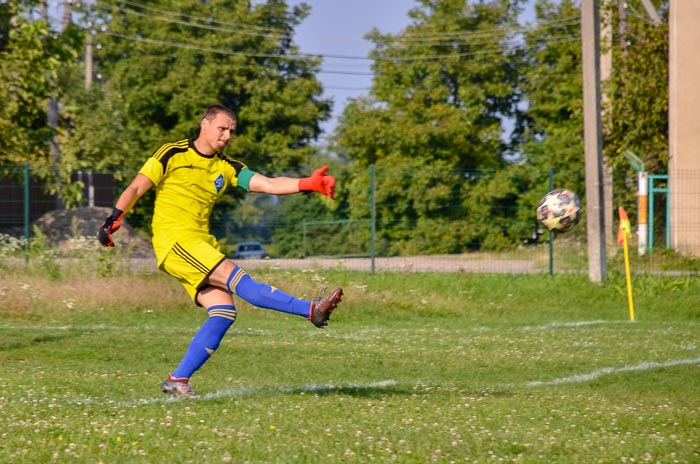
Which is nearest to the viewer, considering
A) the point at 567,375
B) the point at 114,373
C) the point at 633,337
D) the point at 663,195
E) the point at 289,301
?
the point at 289,301

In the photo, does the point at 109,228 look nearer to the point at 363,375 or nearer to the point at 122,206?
the point at 122,206

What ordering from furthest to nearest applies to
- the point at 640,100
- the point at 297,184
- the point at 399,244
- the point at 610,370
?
1. the point at 640,100
2. the point at 399,244
3. the point at 610,370
4. the point at 297,184

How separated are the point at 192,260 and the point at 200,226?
36 centimetres

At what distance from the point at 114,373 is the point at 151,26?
1783 inches

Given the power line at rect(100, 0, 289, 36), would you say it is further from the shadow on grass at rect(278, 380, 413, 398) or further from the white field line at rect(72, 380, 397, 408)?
the shadow on grass at rect(278, 380, 413, 398)

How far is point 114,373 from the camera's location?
31.4 feet

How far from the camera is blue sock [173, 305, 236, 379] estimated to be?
781 centimetres

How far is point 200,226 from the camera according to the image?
7.97 metres

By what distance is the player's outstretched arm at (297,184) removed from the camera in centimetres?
756

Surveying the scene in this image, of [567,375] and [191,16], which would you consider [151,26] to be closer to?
[191,16]

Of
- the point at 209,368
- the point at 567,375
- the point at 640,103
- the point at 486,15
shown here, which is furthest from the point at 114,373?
the point at 486,15

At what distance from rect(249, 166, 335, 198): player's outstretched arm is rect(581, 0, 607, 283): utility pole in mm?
13015

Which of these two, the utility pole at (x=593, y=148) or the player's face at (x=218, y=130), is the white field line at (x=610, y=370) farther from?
the utility pole at (x=593, y=148)

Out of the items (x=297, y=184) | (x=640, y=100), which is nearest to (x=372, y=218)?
(x=640, y=100)
